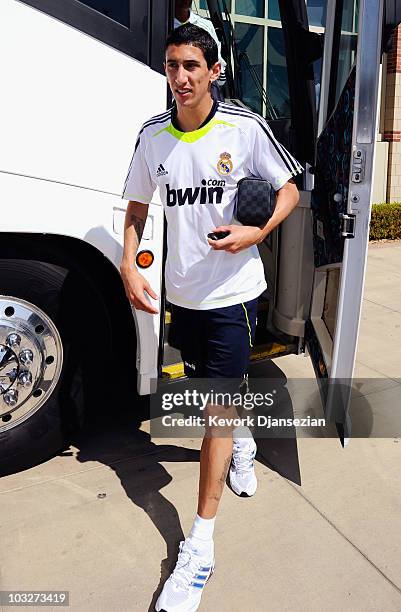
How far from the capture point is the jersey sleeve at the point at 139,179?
219cm

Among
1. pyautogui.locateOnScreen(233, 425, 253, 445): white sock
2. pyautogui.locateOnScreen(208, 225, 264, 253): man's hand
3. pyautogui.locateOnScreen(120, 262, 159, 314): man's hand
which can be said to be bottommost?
pyautogui.locateOnScreen(233, 425, 253, 445): white sock

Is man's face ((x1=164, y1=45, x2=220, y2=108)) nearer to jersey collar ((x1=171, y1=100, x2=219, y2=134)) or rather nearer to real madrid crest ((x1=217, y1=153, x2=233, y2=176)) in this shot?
jersey collar ((x1=171, y1=100, x2=219, y2=134))

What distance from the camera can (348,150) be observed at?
2299 millimetres

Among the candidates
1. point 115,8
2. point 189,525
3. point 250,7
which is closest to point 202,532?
point 189,525

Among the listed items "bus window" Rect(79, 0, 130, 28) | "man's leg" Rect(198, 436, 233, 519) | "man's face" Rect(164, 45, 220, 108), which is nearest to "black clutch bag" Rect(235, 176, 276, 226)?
"man's face" Rect(164, 45, 220, 108)

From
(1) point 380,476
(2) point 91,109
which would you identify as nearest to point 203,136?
(2) point 91,109

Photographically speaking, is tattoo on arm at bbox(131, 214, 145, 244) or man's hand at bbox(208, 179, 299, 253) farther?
tattoo on arm at bbox(131, 214, 145, 244)

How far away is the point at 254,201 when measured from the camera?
79.0 inches

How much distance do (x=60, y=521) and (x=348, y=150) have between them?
6.03ft

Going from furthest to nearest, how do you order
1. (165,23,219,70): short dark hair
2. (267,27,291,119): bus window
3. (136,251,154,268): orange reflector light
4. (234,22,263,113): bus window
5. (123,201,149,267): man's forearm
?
(234,22,263,113): bus window
(267,27,291,119): bus window
(136,251,154,268): orange reflector light
(123,201,149,267): man's forearm
(165,23,219,70): short dark hair

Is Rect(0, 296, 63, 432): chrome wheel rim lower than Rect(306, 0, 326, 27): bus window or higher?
lower

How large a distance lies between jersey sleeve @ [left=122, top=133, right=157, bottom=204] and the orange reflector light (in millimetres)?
370

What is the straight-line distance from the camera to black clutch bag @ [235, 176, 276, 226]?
6.59 feet

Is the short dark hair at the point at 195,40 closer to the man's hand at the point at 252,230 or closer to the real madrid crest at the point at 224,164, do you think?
the real madrid crest at the point at 224,164
